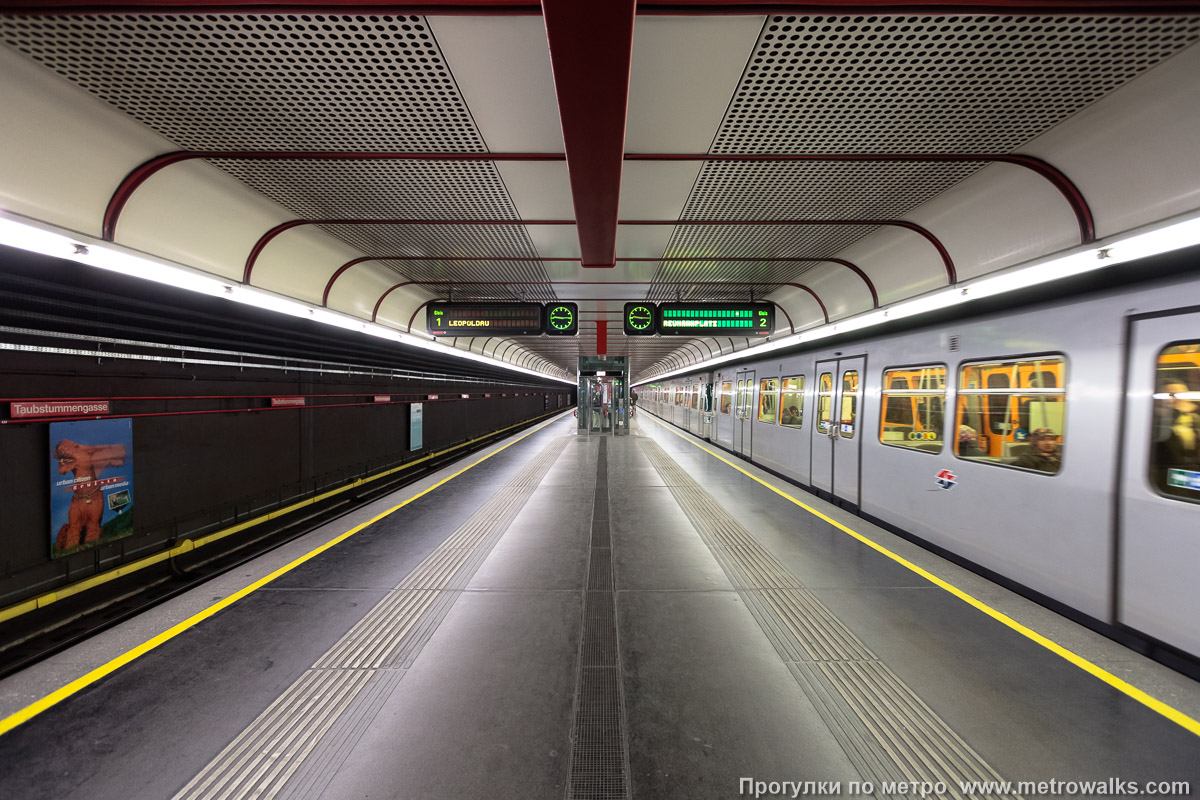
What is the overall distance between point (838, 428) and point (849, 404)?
1.33 ft

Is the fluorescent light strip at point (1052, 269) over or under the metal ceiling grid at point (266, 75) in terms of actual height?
under

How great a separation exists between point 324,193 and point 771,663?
489cm

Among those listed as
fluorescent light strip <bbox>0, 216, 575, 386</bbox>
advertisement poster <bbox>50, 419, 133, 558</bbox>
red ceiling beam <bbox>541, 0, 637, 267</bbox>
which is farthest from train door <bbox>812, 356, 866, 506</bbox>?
advertisement poster <bbox>50, 419, 133, 558</bbox>

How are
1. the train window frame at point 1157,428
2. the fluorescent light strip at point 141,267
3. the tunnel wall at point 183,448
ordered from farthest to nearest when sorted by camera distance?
the tunnel wall at point 183,448 < the train window frame at point 1157,428 < the fluorescent light strip at point 141,267

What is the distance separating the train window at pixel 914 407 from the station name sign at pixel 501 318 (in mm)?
4551

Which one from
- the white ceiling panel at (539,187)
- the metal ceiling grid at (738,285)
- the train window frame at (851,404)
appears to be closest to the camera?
the white ceiling panel at (539,187)

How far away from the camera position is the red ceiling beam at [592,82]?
139 centimetres

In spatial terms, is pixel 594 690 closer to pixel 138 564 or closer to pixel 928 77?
pixel 928 77

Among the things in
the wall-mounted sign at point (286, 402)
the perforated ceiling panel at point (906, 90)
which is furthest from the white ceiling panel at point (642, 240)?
the wall-mounted sign at point (286, 402)

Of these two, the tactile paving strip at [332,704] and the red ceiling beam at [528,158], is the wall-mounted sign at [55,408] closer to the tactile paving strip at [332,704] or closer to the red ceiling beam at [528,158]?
the red ceiling beam at [528,158]

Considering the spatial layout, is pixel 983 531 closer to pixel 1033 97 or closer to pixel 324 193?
pixel 1033 97

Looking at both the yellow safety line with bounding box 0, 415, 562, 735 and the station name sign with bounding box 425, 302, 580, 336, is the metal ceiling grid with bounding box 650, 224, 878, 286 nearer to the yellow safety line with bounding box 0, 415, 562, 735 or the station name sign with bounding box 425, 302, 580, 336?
the station name sign with bounding box 425, 302, 580, 336

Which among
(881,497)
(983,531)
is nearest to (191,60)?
(983,531)

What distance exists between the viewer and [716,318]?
6.61m
